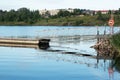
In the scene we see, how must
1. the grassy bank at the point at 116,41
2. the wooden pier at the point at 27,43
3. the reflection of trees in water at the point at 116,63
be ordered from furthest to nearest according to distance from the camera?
the wooden pier at the point at 27,43
the grassy bank at the point at 116,41
the reflection of trees in water at the point at 116,63

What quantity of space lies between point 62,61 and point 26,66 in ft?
21.7

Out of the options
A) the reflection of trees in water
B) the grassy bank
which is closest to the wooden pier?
the grassy bank

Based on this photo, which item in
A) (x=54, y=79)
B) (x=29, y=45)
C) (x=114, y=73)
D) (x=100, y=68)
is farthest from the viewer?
(x=29, y=45)

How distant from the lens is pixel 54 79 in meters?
33.9

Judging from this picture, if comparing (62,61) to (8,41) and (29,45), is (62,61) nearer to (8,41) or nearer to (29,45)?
(29,45)

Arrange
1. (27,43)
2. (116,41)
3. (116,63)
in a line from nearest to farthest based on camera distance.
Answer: (116,63) → (116,41) → (27,43)

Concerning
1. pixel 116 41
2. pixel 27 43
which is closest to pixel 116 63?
pixel 116 41

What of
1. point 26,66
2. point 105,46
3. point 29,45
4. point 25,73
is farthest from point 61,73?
point 29,45

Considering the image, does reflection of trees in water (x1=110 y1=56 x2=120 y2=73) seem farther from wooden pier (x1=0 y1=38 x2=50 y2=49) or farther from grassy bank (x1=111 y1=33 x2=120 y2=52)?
wooden pier (x1=0 y1=38 x2=50 y2=49)

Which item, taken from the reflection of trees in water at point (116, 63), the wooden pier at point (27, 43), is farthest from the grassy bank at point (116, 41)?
the wooden pier at point (27, 43)

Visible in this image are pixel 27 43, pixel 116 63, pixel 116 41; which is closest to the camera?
pixel 116 63

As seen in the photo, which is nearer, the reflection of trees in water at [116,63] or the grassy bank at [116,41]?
the reflection of trees in water at [116,63]

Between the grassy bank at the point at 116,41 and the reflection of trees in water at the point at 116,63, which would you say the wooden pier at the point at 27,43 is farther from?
the reflection of trees in water at the point at 116,63

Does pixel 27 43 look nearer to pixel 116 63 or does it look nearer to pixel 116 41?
pixel 116 41
